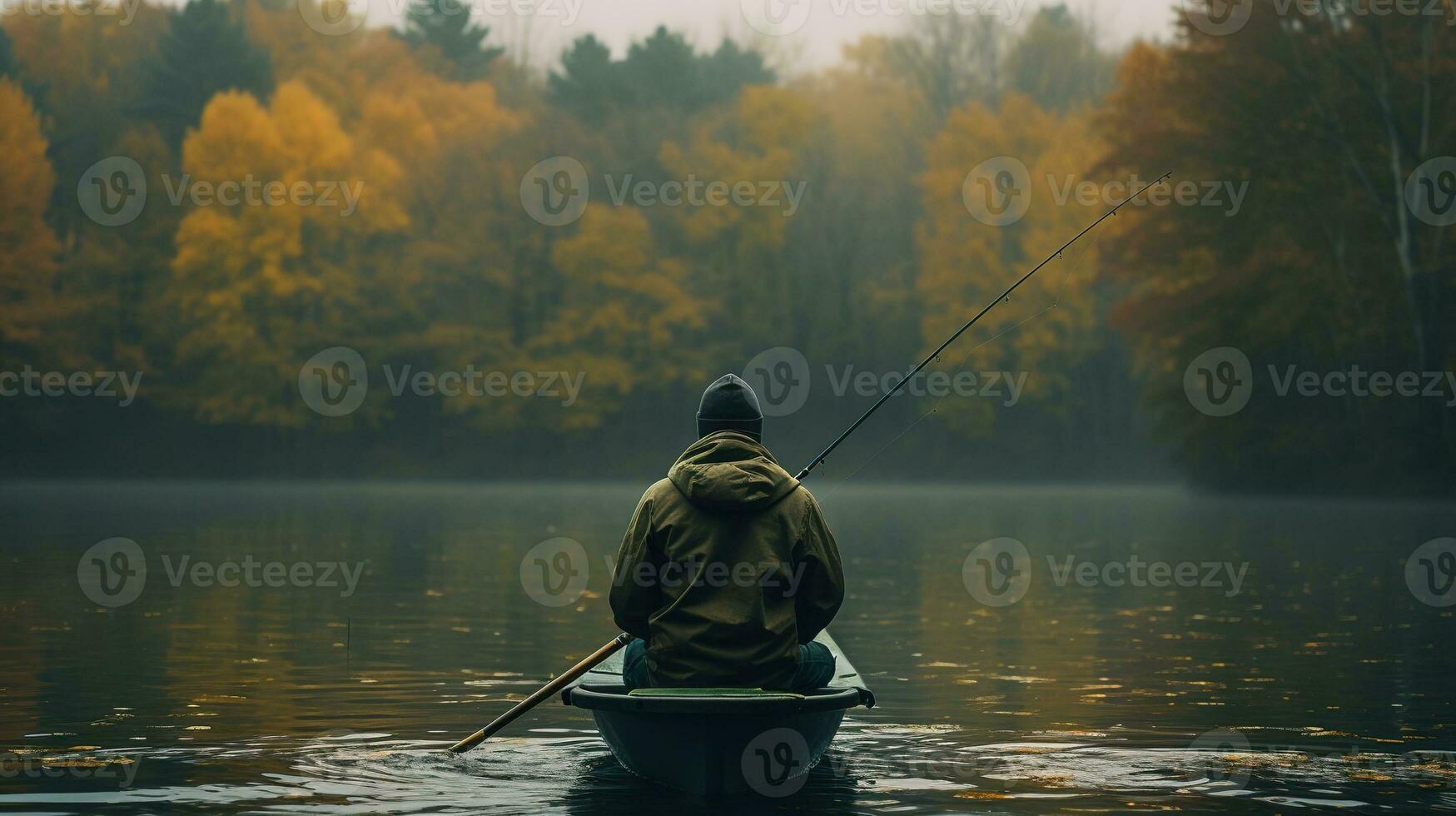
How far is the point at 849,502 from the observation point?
1863 inches

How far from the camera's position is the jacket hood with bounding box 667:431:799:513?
26.0 ft

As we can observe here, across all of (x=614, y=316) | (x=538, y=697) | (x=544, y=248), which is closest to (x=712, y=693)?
(x=538, y=697)

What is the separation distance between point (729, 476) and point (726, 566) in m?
0.41

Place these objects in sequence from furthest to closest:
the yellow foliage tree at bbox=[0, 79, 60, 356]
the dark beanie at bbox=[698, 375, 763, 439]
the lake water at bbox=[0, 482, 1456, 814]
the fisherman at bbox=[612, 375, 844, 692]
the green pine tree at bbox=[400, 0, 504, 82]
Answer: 1. the green pine tree at bbox=[400, 0, 504, 82]
2. the yellow foliage tree at bbox=[0, 79, 60, 356]
3. the lake water at bbox=[0, 482, 1456, 814]
4. the dark beanie at bbox=[698, 375, 763, 439]
5. the fisherman at bbox=[612, 375, 844, 692]

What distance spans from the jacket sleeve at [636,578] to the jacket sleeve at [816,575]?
656 mm

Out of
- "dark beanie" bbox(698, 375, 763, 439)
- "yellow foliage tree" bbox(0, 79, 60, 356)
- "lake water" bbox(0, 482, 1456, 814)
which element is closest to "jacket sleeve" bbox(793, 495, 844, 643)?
"dark beanie" bbox(698, 375, 763, 439)

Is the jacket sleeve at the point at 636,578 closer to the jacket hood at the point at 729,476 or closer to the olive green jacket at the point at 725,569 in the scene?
the olive green jacket at the point at 725,569

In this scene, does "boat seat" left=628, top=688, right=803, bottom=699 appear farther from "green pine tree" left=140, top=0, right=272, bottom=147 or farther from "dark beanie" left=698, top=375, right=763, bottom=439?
"green pine tree" left=140, top=0, right=272, bottom=147

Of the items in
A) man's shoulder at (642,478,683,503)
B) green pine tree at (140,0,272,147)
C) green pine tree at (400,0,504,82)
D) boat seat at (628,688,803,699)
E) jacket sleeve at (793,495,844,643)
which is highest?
green pine tree at (400,0,504,82)

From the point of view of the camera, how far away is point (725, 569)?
8.06 m

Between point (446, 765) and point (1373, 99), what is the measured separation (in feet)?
120

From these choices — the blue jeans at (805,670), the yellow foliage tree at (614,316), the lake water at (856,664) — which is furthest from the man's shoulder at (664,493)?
the yellow foliage tree at (614,316)

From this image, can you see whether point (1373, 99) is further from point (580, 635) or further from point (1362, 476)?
point (580, 635)

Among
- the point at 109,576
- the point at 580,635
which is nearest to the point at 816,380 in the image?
the point at 109,576
